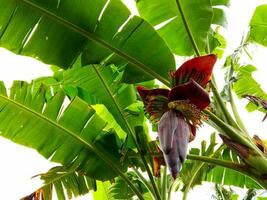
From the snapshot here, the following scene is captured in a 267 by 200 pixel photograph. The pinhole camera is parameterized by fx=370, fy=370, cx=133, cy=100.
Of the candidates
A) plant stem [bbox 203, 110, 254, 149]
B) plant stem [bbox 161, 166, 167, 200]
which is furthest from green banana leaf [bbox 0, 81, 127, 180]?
plant stem [bbox 203, 110, 254, 149]

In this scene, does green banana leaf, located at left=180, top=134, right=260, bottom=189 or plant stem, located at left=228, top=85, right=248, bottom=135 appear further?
green banana leaf, located at left=180, top=134, right=260, bottom=189

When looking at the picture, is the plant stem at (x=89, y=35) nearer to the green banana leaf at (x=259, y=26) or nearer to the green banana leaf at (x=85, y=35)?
the green banana leaf at (x=85, y=35)

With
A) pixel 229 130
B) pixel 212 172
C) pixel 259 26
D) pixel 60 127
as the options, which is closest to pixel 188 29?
pixel 229 130

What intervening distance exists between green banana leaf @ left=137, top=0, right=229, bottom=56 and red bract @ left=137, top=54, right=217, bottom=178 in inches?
15.0

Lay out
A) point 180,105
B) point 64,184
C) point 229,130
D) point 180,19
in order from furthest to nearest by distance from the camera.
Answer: point 64,184, point 180,19, point 229,130, point 180,105

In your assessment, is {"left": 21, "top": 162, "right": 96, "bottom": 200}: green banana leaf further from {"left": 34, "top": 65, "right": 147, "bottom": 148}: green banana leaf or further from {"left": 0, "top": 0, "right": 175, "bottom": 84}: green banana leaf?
{"left": 0, "top": 0, "right": 175, "bottom": 84}: green banana leaf

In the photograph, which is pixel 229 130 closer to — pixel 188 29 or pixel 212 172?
pixel 188 29

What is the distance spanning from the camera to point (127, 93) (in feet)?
5.73

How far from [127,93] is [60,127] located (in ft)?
1.14

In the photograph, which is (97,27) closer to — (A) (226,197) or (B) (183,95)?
(B) (183,95)

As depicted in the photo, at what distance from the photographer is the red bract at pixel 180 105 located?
0.90 m

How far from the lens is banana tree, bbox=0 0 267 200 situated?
1.08 metres

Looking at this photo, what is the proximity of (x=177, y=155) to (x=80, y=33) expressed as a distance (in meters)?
0.69

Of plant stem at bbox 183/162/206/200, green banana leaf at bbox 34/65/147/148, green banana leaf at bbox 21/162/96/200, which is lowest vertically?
plant stem at bbox 183/162/206/200
